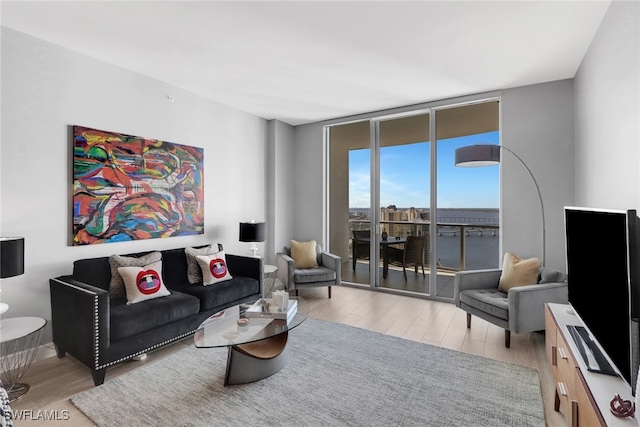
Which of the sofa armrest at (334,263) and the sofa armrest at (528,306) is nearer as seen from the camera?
the sofa armrest at (528,306)

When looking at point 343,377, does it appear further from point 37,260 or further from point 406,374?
point 37,260

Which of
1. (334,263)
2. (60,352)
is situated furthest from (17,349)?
(334,263)

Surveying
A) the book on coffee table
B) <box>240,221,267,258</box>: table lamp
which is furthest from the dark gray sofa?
<box>240,221,267,258</box>: table lamp

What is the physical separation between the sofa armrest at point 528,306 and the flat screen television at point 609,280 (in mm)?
828

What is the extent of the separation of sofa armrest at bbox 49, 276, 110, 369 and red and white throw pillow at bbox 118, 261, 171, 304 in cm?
36

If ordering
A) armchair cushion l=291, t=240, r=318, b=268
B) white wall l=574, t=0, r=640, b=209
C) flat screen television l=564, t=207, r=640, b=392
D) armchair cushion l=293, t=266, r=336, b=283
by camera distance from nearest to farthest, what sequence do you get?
flat screen television l=564, t=207, r=640, b=392 → white wall l=574, t=0, r=640, b=209 → armchair cushion l=293, t=266, r=336, b=283 → armchair cushion l=291, t=240, r=318, b=268

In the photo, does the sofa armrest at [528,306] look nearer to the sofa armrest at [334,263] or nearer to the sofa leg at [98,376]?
the sofa armrest at [334,263]

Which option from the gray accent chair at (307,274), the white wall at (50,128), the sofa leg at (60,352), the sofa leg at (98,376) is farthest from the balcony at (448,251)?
the sofa leg at (60,352)

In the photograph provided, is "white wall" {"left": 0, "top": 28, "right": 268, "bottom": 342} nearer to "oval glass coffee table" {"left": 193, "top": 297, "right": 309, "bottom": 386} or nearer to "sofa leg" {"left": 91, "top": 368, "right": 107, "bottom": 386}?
"sofa leg" {"left": 91, "top": 368, "right": 107, "bottom": 386}

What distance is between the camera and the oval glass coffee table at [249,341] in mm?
2229

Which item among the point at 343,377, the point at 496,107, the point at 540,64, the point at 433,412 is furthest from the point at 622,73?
the point at 343,377

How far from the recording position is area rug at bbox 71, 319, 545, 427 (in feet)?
6.51

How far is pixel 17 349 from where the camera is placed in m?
2.66

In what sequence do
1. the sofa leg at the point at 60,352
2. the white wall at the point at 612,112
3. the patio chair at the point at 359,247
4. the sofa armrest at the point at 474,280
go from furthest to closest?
the patio chair at the point at 359,247, the sofa armrest at the point at 474,280, the sofa leg at the point at 60,352, the white wall at the point at 612,112
